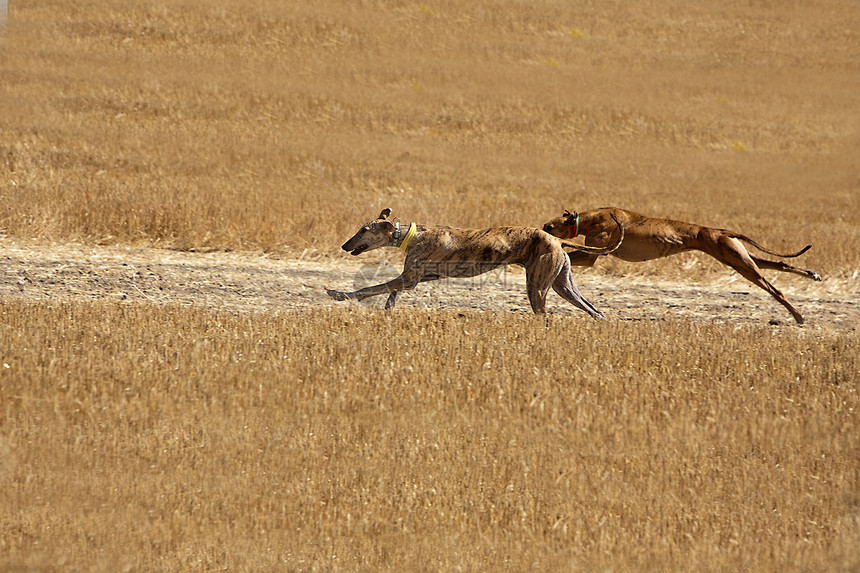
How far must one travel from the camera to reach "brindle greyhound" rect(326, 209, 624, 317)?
30.0 ft

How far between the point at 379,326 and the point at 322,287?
351cm

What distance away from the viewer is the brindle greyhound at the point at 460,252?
360 inches

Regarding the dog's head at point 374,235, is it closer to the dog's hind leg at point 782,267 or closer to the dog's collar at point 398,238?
the dog's collar at point 398,238

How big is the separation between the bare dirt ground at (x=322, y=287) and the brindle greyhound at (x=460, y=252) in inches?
33.2

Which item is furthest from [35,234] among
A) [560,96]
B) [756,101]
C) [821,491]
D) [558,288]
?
[756,101]

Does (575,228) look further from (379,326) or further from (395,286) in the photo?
(379,326)

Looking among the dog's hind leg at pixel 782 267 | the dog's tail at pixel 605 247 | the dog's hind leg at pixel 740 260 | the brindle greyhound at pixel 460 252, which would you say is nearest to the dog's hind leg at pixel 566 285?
the brindle greyhound at pixel 460 252

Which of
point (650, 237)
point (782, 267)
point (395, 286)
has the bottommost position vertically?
point (395, 286)

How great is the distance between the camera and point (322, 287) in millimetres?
11961

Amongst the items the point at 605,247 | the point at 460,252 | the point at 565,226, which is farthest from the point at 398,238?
→ the point at 605,247

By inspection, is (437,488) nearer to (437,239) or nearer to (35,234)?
(437,239)

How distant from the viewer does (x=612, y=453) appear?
5.86 meters

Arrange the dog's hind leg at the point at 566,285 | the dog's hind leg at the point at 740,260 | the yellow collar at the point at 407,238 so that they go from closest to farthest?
the yellow collar at the point at 407,238
the dog's hind leg at the point at 566,285
the dog's hind leg at the point at 740,260

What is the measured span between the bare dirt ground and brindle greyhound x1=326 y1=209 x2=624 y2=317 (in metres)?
0.84
